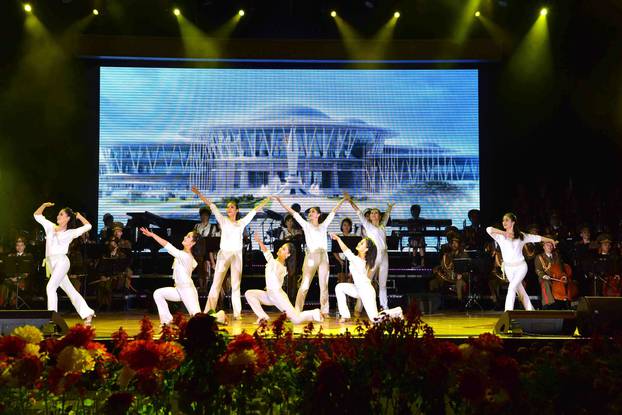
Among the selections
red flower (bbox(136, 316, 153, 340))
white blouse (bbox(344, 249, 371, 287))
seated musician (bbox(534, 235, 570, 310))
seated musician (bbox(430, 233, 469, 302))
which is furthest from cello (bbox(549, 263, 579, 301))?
red flower (bbox(136, 316, 153, 340))

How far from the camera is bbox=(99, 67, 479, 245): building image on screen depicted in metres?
16.2

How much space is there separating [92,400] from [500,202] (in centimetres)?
1407

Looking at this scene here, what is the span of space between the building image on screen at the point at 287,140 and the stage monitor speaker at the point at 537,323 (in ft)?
23.0

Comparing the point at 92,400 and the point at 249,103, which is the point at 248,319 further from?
the point at 92,400

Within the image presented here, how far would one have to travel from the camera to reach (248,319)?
512 inches

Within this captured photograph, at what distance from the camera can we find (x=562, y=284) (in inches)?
514

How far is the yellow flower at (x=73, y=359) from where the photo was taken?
302cm

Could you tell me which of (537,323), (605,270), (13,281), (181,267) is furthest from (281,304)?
(605,270)

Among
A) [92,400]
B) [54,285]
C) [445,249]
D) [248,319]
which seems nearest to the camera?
[92,400]

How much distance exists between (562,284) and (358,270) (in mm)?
3777

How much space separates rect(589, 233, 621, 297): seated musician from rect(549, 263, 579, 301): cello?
1.19 feet

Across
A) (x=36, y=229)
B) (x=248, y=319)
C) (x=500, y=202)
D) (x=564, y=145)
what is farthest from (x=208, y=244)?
(x=564, y=145)

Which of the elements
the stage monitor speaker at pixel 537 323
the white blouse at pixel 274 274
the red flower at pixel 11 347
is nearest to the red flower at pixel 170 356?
the red flower at pixel 11 347

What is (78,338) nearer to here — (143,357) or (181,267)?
(143,357)
